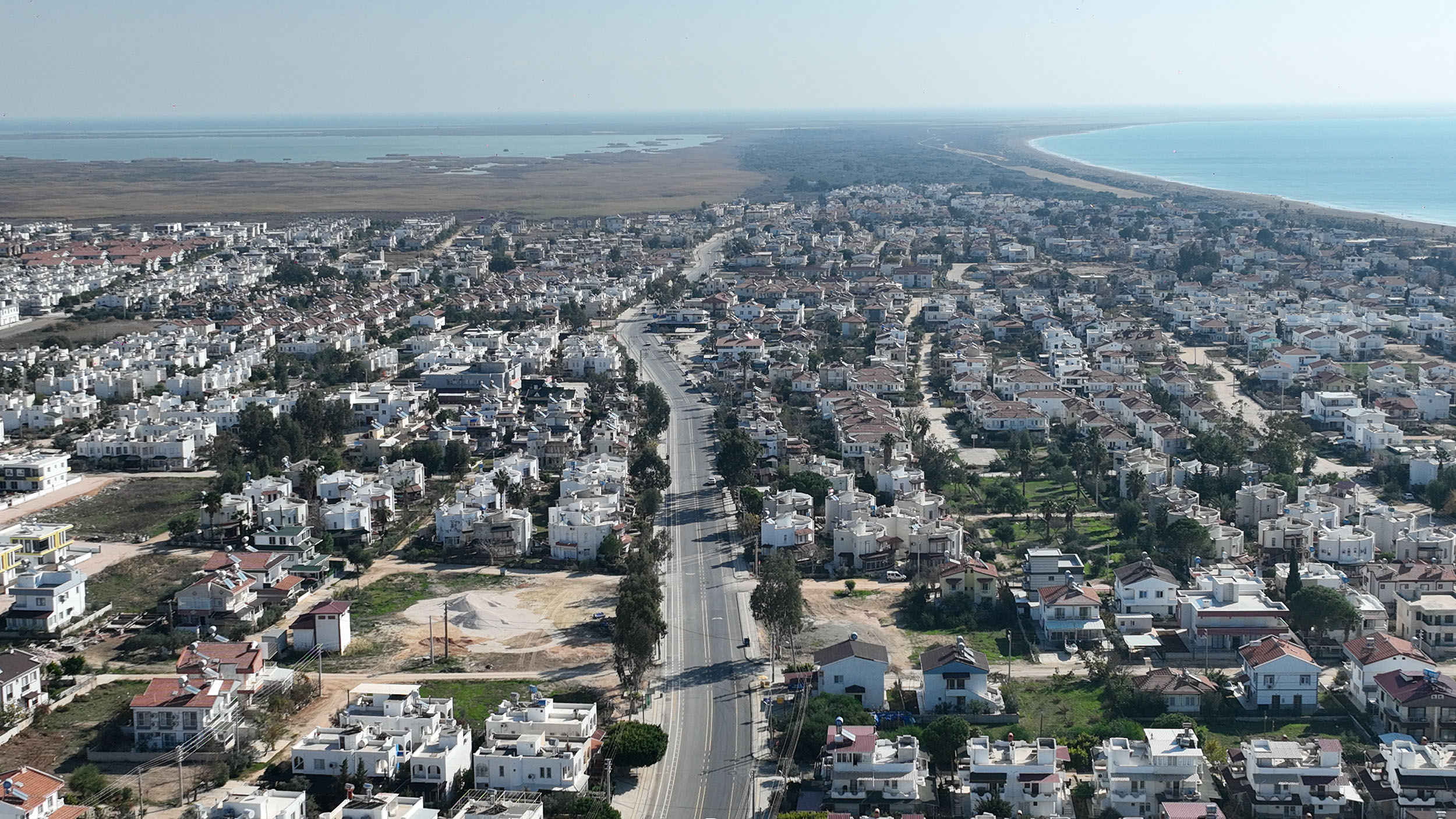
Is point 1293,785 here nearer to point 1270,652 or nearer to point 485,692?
point 1270,652

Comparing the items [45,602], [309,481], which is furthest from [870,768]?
[309,481]

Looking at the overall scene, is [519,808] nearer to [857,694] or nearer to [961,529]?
[857,694]

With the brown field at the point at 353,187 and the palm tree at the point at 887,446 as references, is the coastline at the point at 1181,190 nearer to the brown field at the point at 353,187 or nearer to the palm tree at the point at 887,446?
the brown field at the point at 353,187

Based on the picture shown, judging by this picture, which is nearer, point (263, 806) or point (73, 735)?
point (263, 806)

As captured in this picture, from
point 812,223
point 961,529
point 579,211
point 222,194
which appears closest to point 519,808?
point 961,529

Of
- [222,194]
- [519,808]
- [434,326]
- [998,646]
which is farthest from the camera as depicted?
[222,194]
